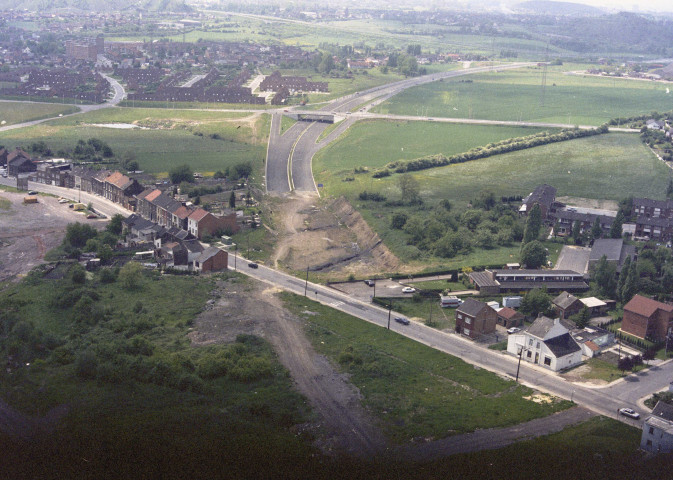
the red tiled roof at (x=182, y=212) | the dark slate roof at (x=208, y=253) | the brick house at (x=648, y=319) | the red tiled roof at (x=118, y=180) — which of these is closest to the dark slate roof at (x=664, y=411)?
the brick house at (x=648, y=319)

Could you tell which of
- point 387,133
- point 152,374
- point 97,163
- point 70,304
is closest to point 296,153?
point 387,133

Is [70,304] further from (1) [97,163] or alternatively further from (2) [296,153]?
(2) [296,153]

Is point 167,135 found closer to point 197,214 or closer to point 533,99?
point 197,214

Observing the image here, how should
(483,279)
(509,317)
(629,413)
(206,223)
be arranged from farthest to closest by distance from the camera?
(206,223) < (483,279) < (509,317) < (629,413)

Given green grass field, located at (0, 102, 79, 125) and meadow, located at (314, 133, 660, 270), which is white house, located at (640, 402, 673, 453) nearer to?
meadow, located at (314, 133, 660, 270)

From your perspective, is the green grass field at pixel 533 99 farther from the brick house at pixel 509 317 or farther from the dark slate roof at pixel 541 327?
the dark slate roof at pixel 541 327

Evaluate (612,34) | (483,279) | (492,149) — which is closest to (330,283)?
(483,279)
